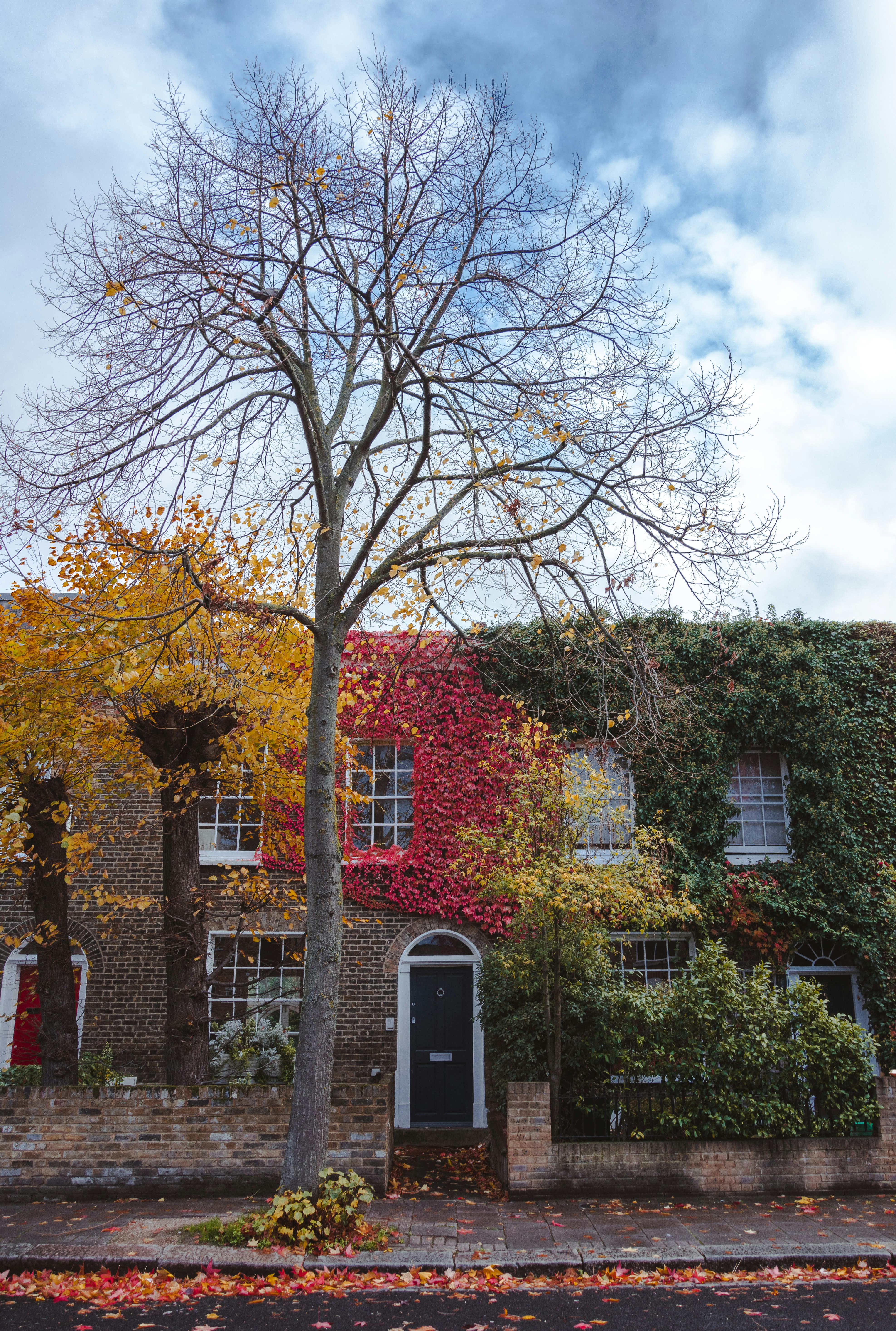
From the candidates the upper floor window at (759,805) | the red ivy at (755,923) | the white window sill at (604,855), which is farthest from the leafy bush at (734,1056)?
the upper floor window at (759,805)

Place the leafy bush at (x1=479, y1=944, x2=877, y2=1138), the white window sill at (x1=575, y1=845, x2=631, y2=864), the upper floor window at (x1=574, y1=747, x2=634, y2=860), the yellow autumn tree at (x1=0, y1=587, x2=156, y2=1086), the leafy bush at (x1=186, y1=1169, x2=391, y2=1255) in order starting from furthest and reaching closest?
the upper floor window at (x1=574, y1=747, x2=634, y2=860), the white window sill at (x1=575, y1=845, x2=631, y2=864), the yellow autumn tree at (x1=0, y1=587, x2=156, y2=1086), the leafy bush at (x1=479, y1=944, x2=877, y2=1138), the leafy bush at (x1=186, y1=1169, x2=391, y2=1255)

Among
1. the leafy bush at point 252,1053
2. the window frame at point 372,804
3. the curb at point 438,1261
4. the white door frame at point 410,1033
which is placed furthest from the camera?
the window frame at point 372,804

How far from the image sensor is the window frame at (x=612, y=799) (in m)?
12.1

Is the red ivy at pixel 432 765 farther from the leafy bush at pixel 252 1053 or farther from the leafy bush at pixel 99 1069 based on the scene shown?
the leafy bush at pixel 99 1069

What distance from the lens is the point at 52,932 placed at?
33.0 feet

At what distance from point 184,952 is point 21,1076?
392 centimetres

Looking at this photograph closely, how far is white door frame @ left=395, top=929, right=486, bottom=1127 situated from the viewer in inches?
476

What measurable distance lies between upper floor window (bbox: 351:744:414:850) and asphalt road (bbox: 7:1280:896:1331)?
7.32m

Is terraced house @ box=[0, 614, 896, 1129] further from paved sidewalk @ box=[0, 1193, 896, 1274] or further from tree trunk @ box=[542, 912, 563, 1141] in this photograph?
paved sidewalk @ box=[0, 1193, 896, 1274]

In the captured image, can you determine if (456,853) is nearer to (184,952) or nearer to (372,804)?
(372,804)

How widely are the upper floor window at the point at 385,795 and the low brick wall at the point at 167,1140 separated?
4.77 m

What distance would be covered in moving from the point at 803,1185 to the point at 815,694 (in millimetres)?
6974

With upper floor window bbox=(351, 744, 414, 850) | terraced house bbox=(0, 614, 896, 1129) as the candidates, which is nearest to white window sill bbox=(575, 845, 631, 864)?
terraced house bbox=(0, 614, 896, 1129)

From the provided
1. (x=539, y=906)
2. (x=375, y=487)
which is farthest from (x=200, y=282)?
(x=539, y=906)
